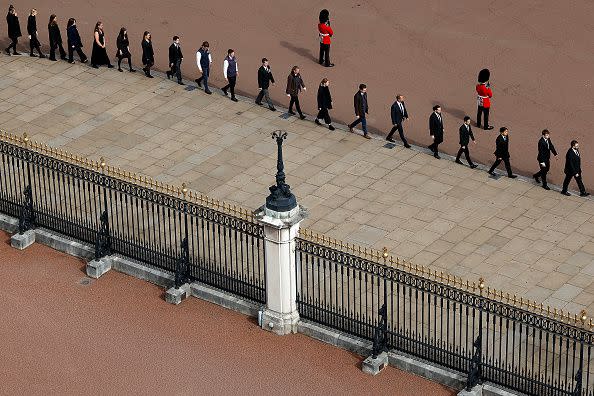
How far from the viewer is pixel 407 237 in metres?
36.2

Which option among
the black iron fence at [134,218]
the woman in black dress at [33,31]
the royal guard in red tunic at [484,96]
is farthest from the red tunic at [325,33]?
the black iron fence at [134,218]

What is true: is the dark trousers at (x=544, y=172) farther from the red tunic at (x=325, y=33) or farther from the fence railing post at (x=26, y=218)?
the fence railing post at (x=26, y=218)

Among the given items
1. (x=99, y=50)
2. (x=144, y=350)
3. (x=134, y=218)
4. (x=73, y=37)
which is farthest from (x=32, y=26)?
(x=144, y=350)

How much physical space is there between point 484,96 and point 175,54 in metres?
8.32

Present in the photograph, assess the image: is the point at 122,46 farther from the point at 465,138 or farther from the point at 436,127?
the point at 465,138

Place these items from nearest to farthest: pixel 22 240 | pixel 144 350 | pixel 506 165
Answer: pixel 144 350, pixel 22 240, pixel 506 165

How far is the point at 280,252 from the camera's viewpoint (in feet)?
104

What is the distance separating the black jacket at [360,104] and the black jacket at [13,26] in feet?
35.6

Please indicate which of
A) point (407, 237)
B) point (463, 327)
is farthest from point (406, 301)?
point (407, 237)

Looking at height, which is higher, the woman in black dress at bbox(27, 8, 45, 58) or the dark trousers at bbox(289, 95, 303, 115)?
the woman in black dress at bbox(27, 8, 45, 58)

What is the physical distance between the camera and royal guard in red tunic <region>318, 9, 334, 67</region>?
1785 inches

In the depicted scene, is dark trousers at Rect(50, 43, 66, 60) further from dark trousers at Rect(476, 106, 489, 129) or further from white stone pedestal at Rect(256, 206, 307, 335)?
white stone pedestal at Rect(256, 206, 307, 335)

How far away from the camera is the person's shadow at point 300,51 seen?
46.4 metres

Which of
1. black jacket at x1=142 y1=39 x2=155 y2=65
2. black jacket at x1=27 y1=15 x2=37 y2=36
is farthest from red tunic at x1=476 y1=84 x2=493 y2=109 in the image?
black jacket at x1=27 y1=15 x2=37 y2=36
